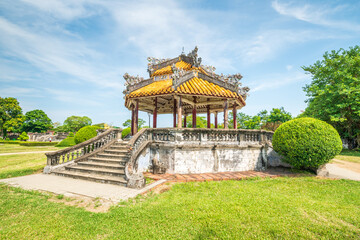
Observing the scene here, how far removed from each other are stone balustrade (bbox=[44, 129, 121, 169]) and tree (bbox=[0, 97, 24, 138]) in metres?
60.8

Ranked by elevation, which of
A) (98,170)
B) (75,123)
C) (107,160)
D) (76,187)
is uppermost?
(75,123)

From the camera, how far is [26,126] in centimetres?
6994

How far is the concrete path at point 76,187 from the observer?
5738 millimetres

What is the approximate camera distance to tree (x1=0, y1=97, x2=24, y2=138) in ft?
167

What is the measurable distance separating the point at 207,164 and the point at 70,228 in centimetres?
659

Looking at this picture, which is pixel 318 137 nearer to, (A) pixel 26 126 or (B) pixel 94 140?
(B) pixel 94 140

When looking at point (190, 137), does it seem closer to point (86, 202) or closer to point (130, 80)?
point (86, 202)

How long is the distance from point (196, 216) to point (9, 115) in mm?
74938

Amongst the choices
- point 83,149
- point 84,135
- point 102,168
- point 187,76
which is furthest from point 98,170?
point 84,135

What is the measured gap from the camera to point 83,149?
9828 mm

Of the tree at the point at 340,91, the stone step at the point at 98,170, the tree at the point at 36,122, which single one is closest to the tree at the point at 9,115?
the tree at the point at 36,122

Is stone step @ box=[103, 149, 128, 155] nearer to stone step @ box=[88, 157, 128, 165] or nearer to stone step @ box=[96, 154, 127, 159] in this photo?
stone step @ box=[96, 154, 127, 159]

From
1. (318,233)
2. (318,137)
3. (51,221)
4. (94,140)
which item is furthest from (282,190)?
(94,140)

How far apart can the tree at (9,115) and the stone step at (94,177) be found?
204 ft
